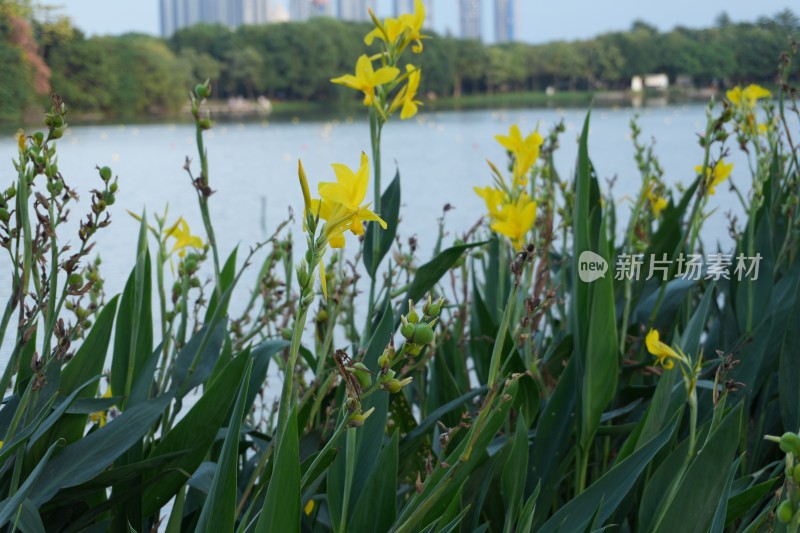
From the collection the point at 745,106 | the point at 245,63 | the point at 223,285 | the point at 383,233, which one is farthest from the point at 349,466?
the point at 245,63

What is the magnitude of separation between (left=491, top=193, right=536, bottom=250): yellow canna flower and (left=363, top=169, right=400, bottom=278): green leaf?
0.28 ft

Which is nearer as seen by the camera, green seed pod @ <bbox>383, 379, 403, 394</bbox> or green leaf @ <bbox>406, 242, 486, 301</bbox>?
green seed pod @ <bbox>383, 379, 403, 394</bbox>

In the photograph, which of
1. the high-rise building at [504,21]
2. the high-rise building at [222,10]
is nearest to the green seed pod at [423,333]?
the high-rise building at [504,21]

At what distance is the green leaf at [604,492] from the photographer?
0.50 m

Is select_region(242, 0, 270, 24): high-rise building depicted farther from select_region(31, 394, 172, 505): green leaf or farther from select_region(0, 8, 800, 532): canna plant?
select_region(31, 394, 172, 505): green leaf

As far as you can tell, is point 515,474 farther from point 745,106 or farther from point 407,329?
point 745,106

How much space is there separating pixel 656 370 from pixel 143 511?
19.8 inches

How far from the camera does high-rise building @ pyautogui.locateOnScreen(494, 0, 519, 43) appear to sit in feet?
65.1

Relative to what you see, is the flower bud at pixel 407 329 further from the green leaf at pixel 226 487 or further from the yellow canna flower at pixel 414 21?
the yellow canna flower at pixel 414 21

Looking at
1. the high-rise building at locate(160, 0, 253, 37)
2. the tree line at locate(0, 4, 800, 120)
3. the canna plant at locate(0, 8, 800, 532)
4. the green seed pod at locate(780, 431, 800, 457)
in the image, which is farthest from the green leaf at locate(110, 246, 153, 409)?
the high-rise building at locate(160, 0, 253, 37)

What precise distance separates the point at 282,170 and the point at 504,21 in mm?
16791

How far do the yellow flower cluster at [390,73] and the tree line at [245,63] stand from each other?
4633 millimetres

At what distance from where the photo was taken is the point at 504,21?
22.6 metres

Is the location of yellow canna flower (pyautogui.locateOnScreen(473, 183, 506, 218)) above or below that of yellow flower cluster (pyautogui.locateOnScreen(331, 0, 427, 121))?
below
